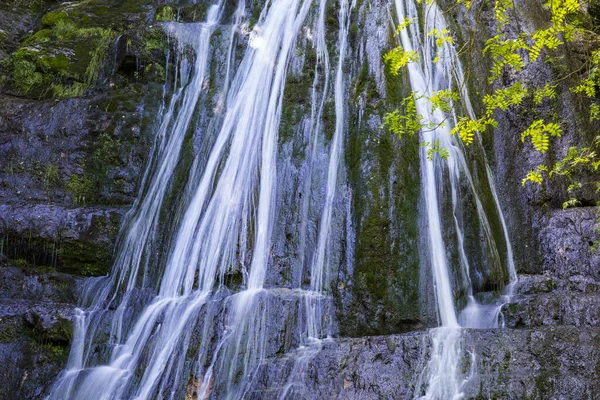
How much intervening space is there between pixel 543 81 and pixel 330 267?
502 centimetres

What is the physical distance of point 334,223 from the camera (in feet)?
23.6

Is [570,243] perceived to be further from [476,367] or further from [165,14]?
[165,14]

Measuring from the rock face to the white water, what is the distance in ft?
0.44

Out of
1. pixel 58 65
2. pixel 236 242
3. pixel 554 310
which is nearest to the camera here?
pixel 554 310

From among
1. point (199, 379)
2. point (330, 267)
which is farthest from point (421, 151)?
point (199, 379)

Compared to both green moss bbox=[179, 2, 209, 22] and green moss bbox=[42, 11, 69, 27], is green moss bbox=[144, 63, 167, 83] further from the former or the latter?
green moss bbox=[42, 11, 69, 27]

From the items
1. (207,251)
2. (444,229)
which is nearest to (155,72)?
(207,251)

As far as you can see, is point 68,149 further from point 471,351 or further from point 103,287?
point 471,351

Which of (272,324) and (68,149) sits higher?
(68,149)

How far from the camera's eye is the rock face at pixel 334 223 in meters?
4.89

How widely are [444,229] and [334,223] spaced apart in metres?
1.47

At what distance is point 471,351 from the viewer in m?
4.83

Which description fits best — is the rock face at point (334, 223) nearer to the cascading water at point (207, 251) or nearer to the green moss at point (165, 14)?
the cascading water at point (207, 251)

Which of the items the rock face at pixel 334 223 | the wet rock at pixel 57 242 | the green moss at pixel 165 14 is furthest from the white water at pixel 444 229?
the green moss at pixel 165 14
